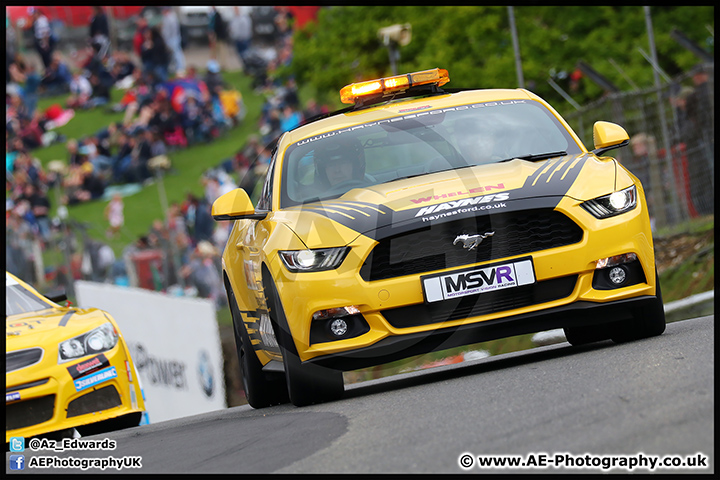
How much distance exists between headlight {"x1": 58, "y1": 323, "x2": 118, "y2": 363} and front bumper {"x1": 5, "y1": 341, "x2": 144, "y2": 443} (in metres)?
0.06

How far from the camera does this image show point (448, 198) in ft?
19.6

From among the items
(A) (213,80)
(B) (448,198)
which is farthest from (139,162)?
(B) (448,198)

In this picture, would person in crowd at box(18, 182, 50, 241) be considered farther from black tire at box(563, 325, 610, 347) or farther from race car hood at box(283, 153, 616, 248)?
race car hood at box(283, 153, 616, 248)

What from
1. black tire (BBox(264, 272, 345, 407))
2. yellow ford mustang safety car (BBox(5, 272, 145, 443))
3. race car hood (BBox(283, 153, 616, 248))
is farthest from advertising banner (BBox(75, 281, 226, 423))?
race car hood (BBox(283, 153, 616, 248))

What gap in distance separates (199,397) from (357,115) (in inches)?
279

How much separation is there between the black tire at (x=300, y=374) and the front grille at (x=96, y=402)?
210 cm

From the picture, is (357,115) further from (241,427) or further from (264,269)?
(241,427)

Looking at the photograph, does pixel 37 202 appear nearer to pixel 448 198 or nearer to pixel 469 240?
pixel 448 198

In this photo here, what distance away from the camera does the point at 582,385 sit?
498 centimetres

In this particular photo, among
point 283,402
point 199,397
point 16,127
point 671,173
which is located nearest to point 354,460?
point 283,402

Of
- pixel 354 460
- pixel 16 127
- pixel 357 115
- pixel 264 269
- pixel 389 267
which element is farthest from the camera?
pixel 16 127

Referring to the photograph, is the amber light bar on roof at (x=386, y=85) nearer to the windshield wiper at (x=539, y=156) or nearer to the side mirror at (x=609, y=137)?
the windshield wiper at (x=539, y=156)

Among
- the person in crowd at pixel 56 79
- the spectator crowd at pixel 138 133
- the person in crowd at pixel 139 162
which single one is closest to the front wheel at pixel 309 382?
the spectator crowd at pixel 138 133

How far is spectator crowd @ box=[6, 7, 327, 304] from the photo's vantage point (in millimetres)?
21297
